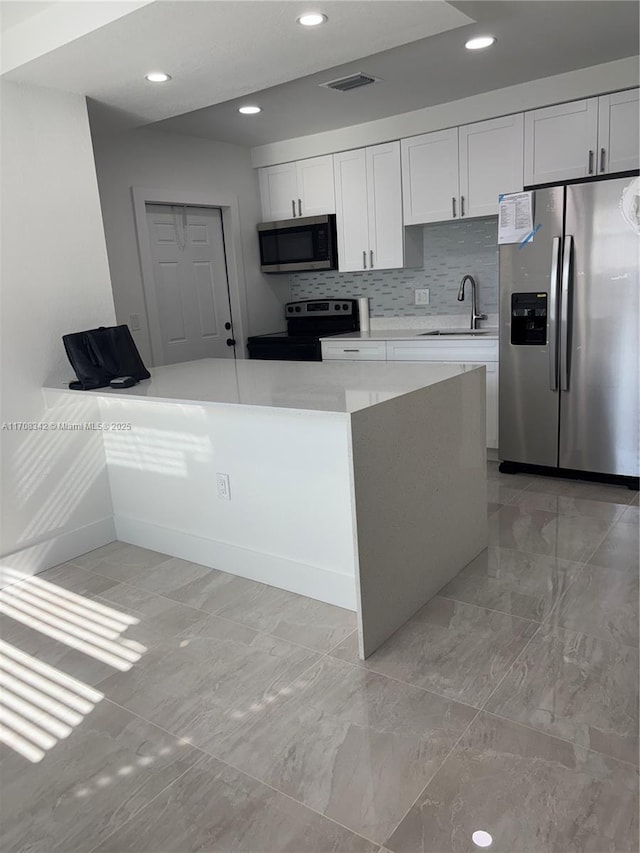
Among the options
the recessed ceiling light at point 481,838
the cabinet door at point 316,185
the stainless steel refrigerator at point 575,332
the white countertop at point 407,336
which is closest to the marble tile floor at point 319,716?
the recessed ceiling light at point 481,838

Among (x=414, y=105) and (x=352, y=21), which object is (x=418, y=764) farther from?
(x=414, y=105)

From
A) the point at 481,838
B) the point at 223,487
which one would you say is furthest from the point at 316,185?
the point at 481,838

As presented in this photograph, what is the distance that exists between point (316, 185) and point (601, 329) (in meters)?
2.50

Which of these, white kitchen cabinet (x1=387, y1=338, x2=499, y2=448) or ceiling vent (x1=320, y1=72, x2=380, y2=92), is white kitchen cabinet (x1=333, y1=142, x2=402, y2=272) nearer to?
white kitchen cabinet (x1=387, y1=338, x2=499, y2=448)

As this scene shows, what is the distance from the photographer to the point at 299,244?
5082 mm

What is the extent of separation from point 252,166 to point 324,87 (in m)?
1.64

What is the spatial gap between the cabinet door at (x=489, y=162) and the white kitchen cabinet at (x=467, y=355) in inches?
34.4

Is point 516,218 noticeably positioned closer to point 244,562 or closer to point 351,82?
point 351,82

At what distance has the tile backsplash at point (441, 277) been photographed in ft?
15.1

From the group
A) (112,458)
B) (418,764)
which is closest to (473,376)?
(418,764)

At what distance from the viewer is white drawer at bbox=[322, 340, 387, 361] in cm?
461

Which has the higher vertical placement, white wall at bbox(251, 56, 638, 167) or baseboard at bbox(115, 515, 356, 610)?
white wall at bbox(251, 56, 638, 167)

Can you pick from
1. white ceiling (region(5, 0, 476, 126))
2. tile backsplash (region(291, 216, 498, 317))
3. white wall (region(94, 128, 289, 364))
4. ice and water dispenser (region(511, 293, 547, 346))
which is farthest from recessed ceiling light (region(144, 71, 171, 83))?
tile backsplash (region(291, 216, 498, 317))

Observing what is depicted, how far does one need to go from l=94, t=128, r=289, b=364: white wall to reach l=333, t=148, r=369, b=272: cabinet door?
30.7 inches
